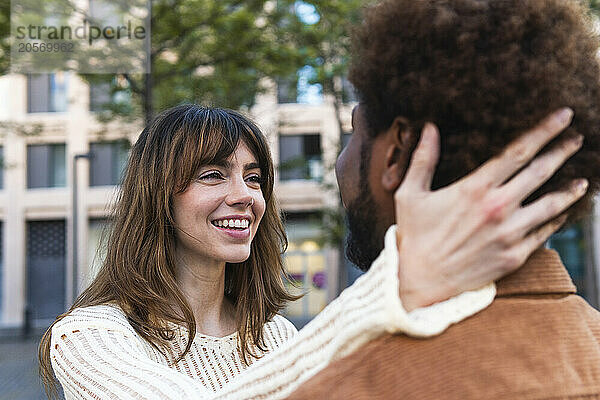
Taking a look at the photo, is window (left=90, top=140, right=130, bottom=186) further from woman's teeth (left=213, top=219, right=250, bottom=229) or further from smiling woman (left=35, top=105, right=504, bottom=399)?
woman's teeth (left=213, top=219, right=250, bottom=229)

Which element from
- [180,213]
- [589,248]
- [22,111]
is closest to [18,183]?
[22,111]

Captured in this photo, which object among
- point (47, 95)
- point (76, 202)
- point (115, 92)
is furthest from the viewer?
point (47, 95)

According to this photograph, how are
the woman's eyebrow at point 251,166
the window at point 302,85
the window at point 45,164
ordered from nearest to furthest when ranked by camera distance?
the woman's eyebrow at point 251,166
the window at point 302,85
the window at point 45,164

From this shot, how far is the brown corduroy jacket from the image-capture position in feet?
3.29

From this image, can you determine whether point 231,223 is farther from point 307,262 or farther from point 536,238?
point 307,262

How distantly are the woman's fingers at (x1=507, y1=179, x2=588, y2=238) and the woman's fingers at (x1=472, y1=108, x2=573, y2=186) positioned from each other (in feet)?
0.19

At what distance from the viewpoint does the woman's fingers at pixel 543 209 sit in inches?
40.3

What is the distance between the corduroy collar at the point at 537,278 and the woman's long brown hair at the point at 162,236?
157cm

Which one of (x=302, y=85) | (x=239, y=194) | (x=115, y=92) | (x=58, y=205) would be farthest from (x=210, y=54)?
(x=58, y=205)

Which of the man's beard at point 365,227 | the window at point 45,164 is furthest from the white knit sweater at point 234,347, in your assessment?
the window at point 45,164

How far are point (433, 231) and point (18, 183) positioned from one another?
26178mm

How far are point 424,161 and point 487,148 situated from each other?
3.8 inches

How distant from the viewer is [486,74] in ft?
3.36

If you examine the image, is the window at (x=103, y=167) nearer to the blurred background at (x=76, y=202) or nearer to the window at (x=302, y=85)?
the blurred background at (x=76, y=202)
